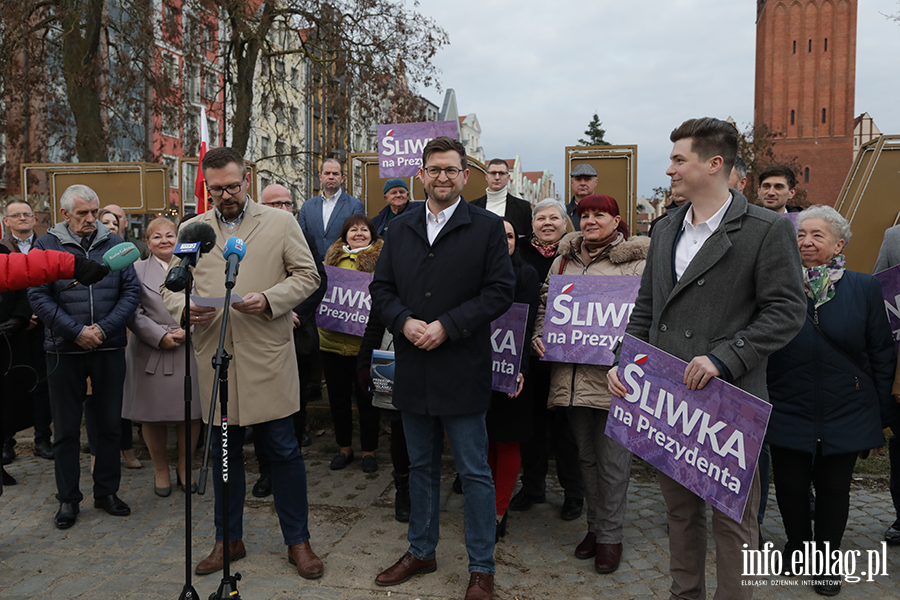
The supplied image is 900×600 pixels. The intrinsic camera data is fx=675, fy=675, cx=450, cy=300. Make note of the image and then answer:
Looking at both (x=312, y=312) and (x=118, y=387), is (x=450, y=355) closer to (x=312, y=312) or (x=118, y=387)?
(x=312, y=312)

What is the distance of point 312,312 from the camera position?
234 inches

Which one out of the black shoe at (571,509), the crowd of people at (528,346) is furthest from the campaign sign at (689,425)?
the black shoe at (571,509)

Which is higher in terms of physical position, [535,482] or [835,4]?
[835,4]

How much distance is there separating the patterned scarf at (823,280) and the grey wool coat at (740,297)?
1.26 meters

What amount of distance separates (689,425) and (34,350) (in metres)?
6.25

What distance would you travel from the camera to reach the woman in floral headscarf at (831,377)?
392cm

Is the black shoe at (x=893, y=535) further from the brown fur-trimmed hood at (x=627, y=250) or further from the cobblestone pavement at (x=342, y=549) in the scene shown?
the brown fur-trimmed hood at (x=627, y=250)

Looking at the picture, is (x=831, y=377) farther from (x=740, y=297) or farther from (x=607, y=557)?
(x=607, y=557)

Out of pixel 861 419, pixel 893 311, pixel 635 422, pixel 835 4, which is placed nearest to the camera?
pixel 635 422

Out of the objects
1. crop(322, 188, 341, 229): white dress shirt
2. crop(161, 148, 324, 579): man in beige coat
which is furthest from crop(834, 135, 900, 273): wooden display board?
crop(161, 148, 324, 579): man in beige coat

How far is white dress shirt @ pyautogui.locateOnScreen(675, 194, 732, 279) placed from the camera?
9.75 ft

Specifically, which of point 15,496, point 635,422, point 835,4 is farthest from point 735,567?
point 835,4

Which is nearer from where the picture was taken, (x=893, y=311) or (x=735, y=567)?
(x=735, y=567)

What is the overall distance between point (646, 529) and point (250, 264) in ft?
10.7
